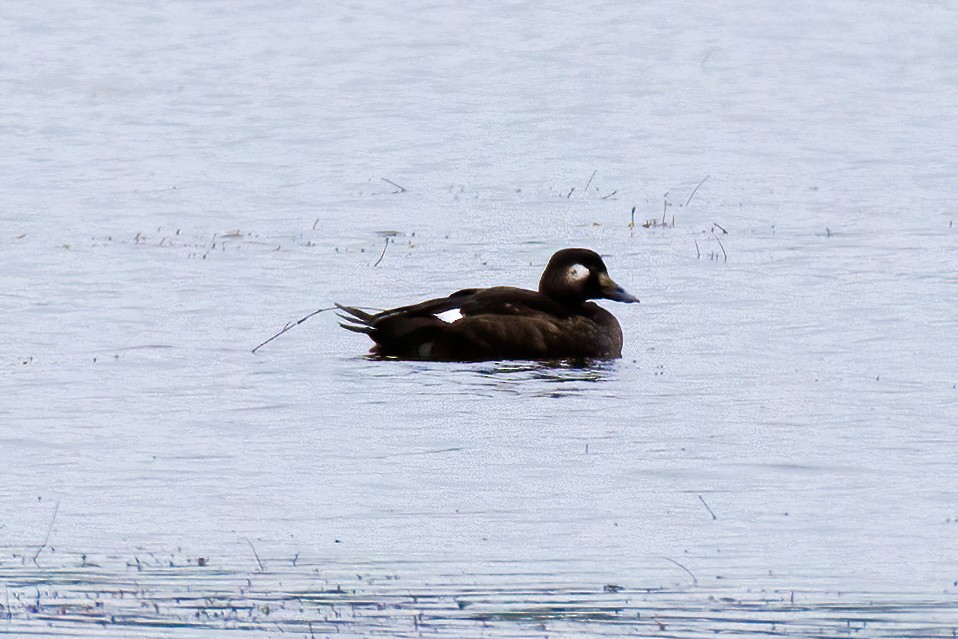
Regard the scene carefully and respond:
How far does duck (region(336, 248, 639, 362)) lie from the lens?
14.2m

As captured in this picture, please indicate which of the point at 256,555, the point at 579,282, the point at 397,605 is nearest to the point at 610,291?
the point at 579,282

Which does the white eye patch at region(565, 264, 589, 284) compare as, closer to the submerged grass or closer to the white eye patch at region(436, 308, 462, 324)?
the white eye patch at region(436, 308, 462, 324)

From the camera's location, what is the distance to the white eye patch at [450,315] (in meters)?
14.2

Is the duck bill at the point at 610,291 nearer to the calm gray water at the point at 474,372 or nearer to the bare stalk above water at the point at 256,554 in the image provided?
the calm gray water at the point at 474,372

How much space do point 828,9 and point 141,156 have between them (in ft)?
71.4

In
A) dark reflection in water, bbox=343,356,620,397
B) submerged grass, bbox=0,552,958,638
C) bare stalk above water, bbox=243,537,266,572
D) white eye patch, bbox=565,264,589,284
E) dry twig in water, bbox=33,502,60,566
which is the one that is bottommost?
dark reflection in water, bbox=343,356,620,397

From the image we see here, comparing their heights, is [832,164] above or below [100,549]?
below

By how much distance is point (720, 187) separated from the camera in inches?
925

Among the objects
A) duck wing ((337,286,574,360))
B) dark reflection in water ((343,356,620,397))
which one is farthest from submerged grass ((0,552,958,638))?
duck wing ((337,286,574,360))

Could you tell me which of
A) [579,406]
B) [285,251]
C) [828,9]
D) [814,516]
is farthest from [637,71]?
[814,516]

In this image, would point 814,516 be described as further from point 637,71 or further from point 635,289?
point 637,71

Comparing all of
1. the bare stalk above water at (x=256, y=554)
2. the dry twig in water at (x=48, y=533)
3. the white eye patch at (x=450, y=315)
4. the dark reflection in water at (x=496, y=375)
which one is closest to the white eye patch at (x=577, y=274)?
the dark reflection in water at (x=496, y=375)

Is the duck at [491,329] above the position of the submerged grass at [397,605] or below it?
below

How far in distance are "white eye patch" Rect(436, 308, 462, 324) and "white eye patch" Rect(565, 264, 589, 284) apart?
3.88ft
